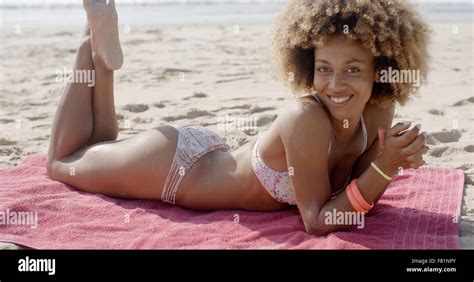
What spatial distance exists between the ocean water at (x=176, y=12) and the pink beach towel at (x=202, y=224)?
937cm

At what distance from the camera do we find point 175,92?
7.32 metres

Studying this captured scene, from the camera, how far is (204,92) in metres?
7.21

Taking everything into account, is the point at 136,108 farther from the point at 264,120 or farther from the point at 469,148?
the point at 469,148

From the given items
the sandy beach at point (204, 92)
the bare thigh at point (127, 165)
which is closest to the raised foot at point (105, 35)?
the bare thigh at point (127, 165)

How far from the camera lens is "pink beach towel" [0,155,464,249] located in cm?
336

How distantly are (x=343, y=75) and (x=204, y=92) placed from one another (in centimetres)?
399

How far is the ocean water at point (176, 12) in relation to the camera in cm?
1625

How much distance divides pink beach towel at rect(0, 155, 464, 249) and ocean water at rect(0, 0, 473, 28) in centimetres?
937

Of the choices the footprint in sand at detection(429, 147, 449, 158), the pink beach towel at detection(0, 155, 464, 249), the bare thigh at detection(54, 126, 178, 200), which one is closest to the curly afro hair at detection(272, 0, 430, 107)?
the pink beach towel at detection(0, 155, 464, 249)

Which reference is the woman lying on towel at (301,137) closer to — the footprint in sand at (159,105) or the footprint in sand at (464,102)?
the footprint in sand at (159,105)

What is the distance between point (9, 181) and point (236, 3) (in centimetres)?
1838

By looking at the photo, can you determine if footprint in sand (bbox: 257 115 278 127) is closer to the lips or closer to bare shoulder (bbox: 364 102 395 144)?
bare shoulder (bbox: 364 102 395 144)
